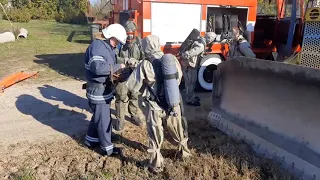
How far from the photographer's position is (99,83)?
381 cm

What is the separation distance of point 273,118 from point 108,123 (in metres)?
2.08

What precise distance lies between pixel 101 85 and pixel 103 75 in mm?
157

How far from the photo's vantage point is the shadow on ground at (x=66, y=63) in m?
8.60

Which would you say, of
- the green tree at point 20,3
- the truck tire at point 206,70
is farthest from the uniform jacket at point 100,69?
the green tree at point 20,3

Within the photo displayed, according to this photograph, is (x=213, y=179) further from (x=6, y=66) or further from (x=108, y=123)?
(x=6, y=66)

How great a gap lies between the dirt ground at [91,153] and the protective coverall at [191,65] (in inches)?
12.2

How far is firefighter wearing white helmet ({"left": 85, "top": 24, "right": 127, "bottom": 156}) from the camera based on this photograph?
12.0 ft

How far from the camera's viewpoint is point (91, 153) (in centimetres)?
405

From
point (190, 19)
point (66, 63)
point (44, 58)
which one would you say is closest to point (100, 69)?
point (190, 19)

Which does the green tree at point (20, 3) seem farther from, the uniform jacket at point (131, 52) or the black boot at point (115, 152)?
the black boot at point (115, 152)

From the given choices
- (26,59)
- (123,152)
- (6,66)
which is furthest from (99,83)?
(26,59)

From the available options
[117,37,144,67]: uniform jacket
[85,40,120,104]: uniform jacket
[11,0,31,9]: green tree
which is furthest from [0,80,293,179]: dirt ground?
[11,0,31,9]: green tree

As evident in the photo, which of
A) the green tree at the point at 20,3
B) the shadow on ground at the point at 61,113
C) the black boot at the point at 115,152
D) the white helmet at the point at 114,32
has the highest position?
the green tree at the point at 20,3

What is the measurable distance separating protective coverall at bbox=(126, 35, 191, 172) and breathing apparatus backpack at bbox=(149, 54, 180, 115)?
0.14 feet
